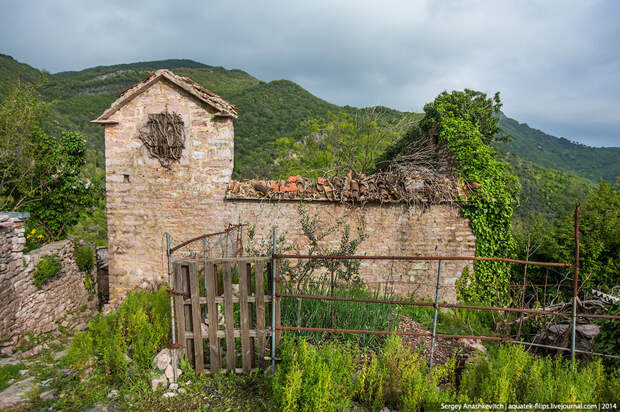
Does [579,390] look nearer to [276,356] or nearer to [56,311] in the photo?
[276,356]

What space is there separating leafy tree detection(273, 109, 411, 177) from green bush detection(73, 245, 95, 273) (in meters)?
8.64

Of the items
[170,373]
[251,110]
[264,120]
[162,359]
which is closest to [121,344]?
[162,359]

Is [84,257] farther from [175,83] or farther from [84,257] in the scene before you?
[175,83]

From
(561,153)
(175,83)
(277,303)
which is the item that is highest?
(561,153)

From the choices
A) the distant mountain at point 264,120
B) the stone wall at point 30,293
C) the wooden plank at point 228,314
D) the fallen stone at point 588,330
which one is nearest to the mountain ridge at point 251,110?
the distant mountain at point 264,120

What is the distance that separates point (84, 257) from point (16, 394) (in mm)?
5867

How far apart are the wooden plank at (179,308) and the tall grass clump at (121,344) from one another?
472 mm

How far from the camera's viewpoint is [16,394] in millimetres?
3754

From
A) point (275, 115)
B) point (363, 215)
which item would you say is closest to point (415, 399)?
point (363, 215)

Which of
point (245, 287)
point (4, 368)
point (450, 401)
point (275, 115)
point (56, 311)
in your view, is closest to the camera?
point (450, 401)

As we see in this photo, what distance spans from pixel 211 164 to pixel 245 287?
14.5ft

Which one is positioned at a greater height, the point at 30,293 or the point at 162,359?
the point at 162,359

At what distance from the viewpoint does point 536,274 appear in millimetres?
7473

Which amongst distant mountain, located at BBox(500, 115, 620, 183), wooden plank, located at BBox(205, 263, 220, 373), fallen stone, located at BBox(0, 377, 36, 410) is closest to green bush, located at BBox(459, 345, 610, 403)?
wooden plank, located at BBox(205, 263, 220, 373)
